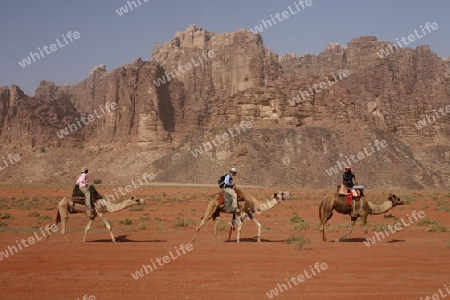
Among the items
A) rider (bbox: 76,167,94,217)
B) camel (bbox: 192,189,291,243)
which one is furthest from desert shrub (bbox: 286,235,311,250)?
rider (bbox: 76,167,94,217)

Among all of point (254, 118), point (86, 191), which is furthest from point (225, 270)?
point (254, 118)

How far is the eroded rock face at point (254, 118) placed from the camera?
9700 cm

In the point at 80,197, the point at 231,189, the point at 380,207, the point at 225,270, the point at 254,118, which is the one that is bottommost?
the point at 380,207

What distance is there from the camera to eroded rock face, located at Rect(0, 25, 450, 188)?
9700 centimetres

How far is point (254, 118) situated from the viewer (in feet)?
355

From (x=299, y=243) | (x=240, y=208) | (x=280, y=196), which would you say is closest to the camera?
(x=299, y=243)

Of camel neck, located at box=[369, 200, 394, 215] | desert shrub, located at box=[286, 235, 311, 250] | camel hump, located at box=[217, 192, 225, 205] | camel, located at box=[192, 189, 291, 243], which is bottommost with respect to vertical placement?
camel neck, located at box=[369, 200, 394, 215]

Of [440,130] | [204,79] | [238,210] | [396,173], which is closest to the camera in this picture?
[238,210]

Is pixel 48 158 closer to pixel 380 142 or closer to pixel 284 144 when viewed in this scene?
pixel 284 144

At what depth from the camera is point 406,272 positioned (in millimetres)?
11211

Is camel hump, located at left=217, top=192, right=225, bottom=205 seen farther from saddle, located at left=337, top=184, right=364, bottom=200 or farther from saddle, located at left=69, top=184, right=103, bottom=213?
saddle, located at left=69, top=184, right=103, bottom=213

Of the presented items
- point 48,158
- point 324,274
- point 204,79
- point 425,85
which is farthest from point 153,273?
point 204,79

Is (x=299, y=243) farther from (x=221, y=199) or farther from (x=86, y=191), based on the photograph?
(x=86, y=191)

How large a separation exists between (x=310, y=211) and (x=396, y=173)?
6213 centimetres
